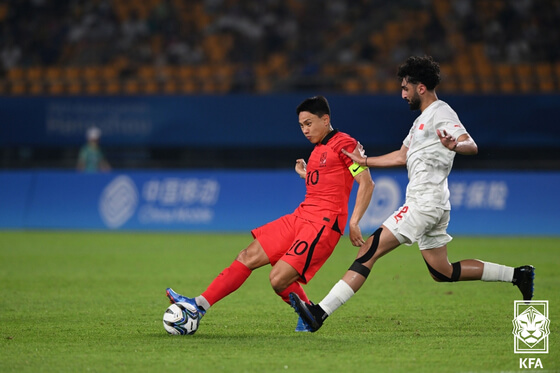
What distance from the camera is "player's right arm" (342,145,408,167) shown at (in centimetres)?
687

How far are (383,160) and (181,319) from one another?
218 centimetres

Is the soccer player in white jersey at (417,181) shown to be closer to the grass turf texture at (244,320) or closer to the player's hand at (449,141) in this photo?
the player's hand at (449,141)

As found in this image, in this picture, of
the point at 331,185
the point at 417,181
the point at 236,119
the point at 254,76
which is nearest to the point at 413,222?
the point at 417,181

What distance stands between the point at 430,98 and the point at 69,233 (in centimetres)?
1399

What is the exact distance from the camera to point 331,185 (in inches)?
285

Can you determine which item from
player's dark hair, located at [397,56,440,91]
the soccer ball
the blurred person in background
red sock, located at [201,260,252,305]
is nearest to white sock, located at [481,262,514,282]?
player's dark hair, located at [397,56,440,91]

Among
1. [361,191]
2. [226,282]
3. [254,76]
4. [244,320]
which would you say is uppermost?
[254,76]

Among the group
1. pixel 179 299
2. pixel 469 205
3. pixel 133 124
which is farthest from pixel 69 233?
pixel 179 299

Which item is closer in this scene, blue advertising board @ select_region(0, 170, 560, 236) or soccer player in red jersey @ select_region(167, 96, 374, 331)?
soccer player in red jersey @ select_region(167, 96, 374, 331)

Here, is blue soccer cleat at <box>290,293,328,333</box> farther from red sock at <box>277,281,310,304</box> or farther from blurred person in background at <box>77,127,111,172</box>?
blurred person in background at <box>77,127,111,172</box>

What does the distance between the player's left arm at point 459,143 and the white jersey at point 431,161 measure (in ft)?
0.63

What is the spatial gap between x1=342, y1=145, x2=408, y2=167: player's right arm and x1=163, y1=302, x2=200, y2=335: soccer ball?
1886 mm

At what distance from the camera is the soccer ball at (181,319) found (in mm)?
6992

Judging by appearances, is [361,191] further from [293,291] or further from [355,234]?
[293,291]
